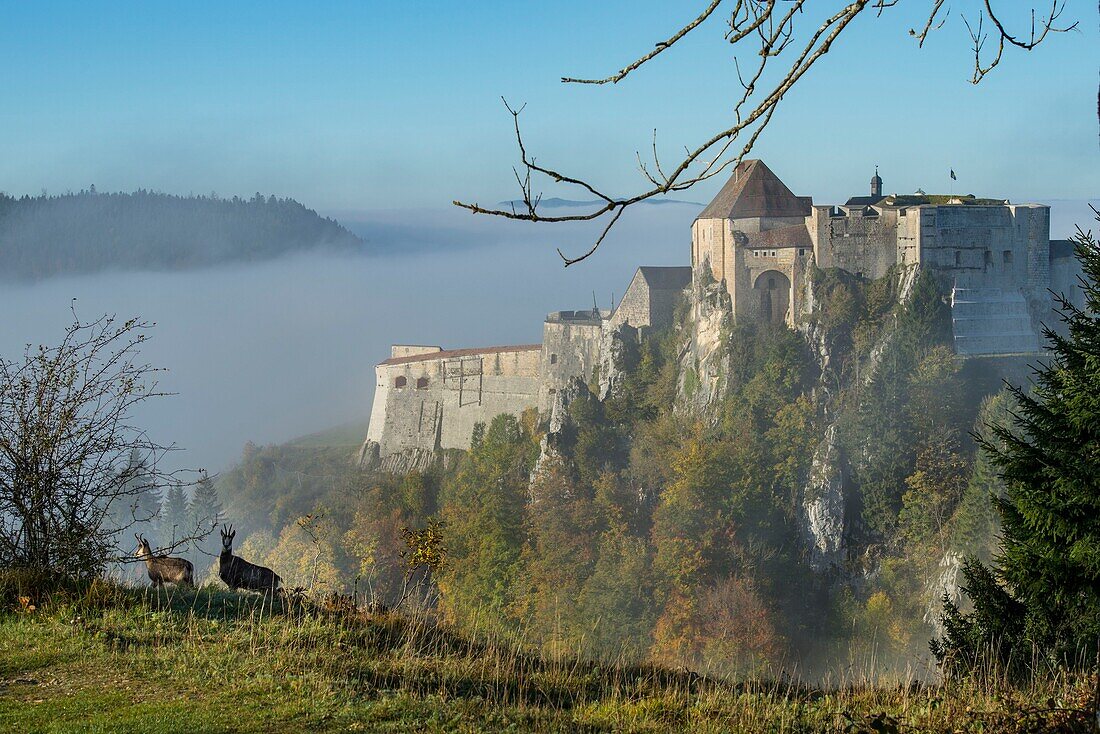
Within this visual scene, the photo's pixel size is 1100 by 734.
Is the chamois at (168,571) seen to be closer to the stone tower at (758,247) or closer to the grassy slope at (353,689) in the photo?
the grassy slope at (353,689)

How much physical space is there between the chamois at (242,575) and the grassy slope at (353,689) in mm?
1079

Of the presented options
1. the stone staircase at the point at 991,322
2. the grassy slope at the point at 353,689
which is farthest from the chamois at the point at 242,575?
the stone staircase at the point at 991,322

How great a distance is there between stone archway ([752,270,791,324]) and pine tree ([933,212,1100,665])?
29.1m

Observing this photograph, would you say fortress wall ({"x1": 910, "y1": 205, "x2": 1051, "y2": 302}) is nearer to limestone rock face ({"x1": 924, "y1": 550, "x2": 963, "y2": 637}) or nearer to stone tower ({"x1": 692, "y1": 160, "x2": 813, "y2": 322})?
stone tower ({"x1": 692, "y1": 160, "x2": 813, "y2": 322})

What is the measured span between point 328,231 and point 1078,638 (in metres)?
163

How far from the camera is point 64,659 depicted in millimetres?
6715

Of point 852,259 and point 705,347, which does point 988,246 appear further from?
point 705,347

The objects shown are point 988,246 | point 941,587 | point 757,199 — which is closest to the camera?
point 941,587

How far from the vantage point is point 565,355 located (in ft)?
155

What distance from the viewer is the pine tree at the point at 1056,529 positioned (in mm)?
9086

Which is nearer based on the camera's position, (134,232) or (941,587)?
(941,587)

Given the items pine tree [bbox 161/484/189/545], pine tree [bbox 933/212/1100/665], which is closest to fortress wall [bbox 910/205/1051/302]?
pine tree [bbox 933/212/1100/665]

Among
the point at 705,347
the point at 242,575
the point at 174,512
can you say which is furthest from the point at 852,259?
the point at 174,512

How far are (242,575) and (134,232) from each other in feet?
480
